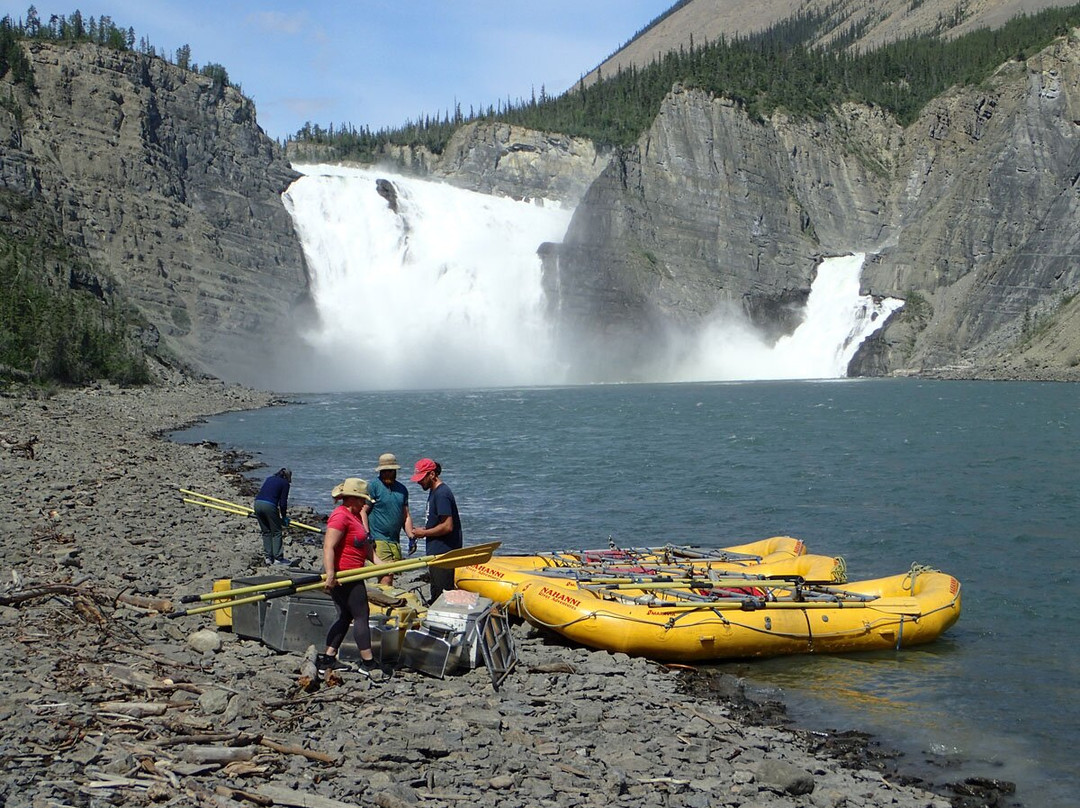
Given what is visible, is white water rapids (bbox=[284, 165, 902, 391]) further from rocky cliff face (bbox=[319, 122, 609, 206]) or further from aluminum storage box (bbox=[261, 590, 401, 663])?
aluminum storage box (bbox=[261, 590, 401, 663])

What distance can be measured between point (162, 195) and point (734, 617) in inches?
3099

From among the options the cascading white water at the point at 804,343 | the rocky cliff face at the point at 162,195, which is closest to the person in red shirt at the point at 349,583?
the rocky cliff face at the point at 162,195

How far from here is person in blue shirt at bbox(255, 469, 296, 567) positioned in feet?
46.2

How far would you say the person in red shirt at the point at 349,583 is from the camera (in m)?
9.25

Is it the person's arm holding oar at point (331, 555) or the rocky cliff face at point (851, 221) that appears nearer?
the person's arm holding oar at point (331, 555)

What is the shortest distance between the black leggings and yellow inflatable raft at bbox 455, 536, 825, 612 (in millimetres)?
3727

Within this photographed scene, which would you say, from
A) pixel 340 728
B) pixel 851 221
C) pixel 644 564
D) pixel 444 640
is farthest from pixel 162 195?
pixel 340 728

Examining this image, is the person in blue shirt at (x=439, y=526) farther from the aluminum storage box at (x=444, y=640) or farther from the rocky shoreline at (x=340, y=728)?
the aluminum storage box at (x=444, y=640)

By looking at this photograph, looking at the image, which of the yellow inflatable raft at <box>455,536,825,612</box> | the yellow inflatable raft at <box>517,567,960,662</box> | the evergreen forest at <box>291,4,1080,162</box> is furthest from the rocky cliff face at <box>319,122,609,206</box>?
the yellow inflatable raft at <box>517,567,960,662</box>

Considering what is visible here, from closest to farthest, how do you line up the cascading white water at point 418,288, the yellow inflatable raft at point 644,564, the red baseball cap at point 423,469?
1. the red baseball cap at point 423,469
2. the yellow inflatable raft at point 644,564
3. the cascading white water at point 418,288

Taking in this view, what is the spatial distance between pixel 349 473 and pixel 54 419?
12.1 m

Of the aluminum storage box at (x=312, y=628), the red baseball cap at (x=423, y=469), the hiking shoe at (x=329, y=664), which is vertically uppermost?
the red baseball cap at (x=423, y=469)

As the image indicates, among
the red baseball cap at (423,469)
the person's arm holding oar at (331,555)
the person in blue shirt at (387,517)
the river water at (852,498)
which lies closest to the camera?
the person's arm holding oar at (331,555)

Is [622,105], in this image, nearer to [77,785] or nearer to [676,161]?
[676,161]
